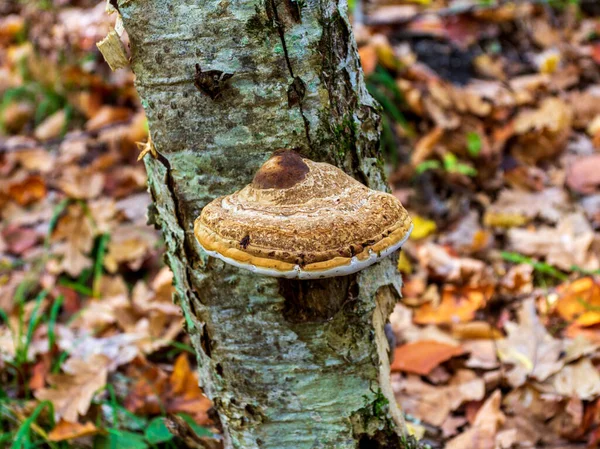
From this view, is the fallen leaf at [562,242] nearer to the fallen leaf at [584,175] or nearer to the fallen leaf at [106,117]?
the fallen leaf at [584,175]

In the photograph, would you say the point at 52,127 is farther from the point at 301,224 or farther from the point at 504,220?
the point at 301,224

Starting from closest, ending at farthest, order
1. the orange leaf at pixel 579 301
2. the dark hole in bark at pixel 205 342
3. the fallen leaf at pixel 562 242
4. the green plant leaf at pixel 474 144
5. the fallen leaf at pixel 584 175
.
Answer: the dark hole in bark at pixel 205 342 → the orange leaf at pixel 579 301 → the fallen leaf at pixel 562 242 → the fallen leaf at pixel 584 175 → the green plant leaf at pixel 474 144

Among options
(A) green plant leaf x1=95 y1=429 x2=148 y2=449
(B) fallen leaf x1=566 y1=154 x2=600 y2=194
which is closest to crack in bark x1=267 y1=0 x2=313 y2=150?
(A) green plant leaf x1=95 y1=429 x2=148 y2=449

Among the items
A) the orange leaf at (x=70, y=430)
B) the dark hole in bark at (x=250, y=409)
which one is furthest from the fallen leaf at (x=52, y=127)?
the dark hole in bark at (x=250, y=409)

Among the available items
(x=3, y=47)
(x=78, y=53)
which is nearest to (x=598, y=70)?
(x=78, y=53)

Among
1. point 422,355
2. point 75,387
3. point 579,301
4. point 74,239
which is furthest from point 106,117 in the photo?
point 579,301

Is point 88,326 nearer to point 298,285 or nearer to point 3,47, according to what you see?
point 298,285

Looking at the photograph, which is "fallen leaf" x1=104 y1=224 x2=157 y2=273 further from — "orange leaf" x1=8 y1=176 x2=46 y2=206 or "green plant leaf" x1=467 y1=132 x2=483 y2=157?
"green plant leaf" x1=467 y1=132 x2=483 y2=157
